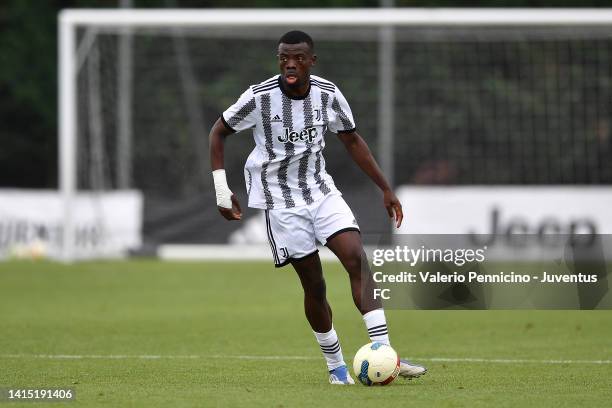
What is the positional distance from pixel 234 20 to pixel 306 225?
50.7 ft

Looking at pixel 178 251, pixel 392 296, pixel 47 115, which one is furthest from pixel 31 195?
pixel 392 296

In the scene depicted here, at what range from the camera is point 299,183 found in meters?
8.87

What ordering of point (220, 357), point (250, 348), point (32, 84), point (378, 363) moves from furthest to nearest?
1. point (32, 84)
2. point (250, 348)
3. point (220, 357)
4. point (378, 363)

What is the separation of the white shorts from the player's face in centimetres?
88

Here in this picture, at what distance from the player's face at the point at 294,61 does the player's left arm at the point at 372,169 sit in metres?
0.66

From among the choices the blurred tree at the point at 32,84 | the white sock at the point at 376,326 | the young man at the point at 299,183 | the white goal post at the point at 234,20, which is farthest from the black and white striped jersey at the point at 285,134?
the blurred tree at the point at 32,84

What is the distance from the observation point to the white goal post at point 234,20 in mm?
22984

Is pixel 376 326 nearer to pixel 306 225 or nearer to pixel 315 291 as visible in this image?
pixel 315 291

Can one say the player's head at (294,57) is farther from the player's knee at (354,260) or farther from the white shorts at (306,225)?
the player's knee at (354,260)

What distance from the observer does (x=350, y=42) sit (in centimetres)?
2612

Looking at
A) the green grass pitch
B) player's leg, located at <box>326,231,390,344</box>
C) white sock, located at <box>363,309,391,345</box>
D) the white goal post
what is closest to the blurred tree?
the white goal post

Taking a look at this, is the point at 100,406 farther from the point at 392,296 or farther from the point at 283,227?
the point at 392,296

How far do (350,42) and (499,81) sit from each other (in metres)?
3.16

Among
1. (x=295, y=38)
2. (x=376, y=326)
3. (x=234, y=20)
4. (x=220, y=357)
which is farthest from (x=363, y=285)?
(x=234, y=20)
